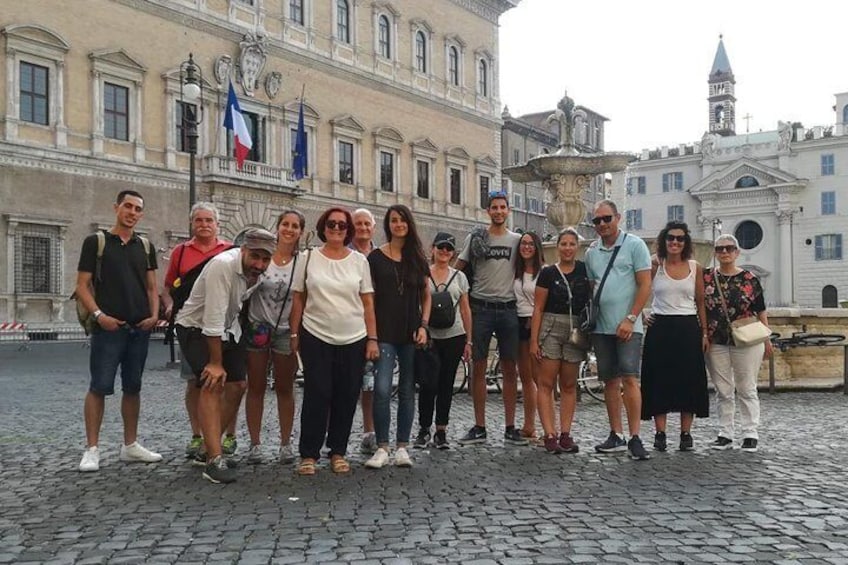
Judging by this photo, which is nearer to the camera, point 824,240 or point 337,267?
point 337,267

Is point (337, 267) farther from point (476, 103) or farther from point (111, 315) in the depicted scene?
point (476, 103)

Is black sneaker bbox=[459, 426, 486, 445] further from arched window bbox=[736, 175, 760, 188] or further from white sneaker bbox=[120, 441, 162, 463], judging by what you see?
arched window bbox=[736, 175, 760, 188]

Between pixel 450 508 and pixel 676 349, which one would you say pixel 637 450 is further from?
pixel 450 508

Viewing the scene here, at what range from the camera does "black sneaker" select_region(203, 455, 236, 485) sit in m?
5.57

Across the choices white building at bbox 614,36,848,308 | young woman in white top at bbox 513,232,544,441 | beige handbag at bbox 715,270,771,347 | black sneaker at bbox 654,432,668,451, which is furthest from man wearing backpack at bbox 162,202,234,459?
white building at bbox 614,36,848,308

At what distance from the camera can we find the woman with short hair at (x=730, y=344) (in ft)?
22.7

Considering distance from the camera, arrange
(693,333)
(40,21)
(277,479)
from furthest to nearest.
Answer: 1. (40,21)
2. (693,333)
3. (277,479)

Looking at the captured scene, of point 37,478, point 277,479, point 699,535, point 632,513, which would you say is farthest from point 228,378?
point 699,535

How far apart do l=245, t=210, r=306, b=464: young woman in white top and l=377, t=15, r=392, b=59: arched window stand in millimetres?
32903

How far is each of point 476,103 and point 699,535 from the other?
40.2 metres

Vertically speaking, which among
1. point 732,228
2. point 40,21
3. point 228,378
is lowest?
point 228,378

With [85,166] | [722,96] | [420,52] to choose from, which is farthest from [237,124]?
[722,96]

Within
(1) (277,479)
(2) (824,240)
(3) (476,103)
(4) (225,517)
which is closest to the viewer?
(4) (225,517)

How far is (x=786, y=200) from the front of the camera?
6119 centimetres
